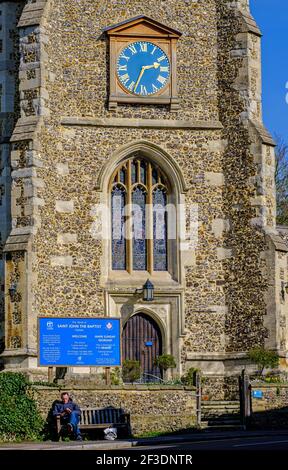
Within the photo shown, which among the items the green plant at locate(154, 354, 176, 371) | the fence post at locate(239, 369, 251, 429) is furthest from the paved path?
the green plant at locate(154, 354, 176, 371)

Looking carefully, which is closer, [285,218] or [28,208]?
[28,208]

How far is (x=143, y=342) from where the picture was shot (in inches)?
1377

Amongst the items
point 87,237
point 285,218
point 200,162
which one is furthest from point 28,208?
point 285,218

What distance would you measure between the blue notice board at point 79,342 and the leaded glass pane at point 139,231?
189 inches

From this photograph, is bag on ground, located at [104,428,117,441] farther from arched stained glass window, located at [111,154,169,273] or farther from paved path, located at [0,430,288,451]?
arched stained glass window, located at [111,154,169,273]

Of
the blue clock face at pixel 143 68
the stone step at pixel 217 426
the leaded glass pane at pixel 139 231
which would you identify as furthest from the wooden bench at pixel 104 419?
the blue clock face at pixel 143 68

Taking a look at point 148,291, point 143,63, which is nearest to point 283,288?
point 148,291

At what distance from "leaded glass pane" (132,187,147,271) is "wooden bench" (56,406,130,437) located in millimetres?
6879

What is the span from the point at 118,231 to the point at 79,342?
573 cm

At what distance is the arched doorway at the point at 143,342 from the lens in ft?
114

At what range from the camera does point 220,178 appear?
117 feet

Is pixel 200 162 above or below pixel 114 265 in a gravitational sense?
above

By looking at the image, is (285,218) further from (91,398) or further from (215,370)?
(91,398)

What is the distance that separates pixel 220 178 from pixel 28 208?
18.7ft
